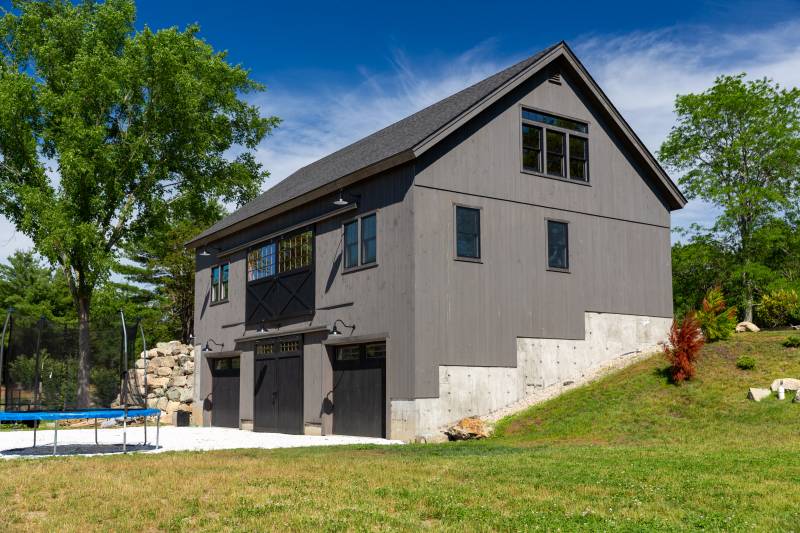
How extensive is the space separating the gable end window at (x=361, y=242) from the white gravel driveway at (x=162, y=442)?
455cm

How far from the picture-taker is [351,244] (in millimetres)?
22359

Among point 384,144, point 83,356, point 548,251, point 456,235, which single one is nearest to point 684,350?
point 548,251

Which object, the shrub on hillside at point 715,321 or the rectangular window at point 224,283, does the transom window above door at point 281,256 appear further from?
the shrub on hillside at point 715,321

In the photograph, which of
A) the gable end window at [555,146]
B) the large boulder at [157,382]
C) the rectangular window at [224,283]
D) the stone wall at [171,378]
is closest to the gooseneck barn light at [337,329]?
the gable end window at [555,146]

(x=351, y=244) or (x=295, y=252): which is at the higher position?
(x=295, y=252)

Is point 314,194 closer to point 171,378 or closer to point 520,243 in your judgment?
point 520,243

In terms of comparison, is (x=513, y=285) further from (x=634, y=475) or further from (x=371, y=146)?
(x=634, y=475)

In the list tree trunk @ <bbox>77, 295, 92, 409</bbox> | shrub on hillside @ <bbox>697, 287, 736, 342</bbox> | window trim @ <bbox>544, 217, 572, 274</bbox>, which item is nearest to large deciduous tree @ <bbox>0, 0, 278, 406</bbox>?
tree trunk @ <bbox>77, 295, 92, 409</bbox>

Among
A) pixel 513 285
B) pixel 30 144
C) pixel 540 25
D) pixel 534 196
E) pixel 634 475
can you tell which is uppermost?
pixel 540 25

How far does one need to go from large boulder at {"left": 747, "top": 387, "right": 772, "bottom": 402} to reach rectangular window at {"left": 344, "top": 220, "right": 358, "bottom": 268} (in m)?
10.0

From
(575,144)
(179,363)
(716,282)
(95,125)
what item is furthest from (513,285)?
(716,282)

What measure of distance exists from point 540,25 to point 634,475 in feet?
62.6

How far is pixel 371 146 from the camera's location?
84.7ft

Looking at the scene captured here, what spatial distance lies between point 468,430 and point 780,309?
15.4 m
